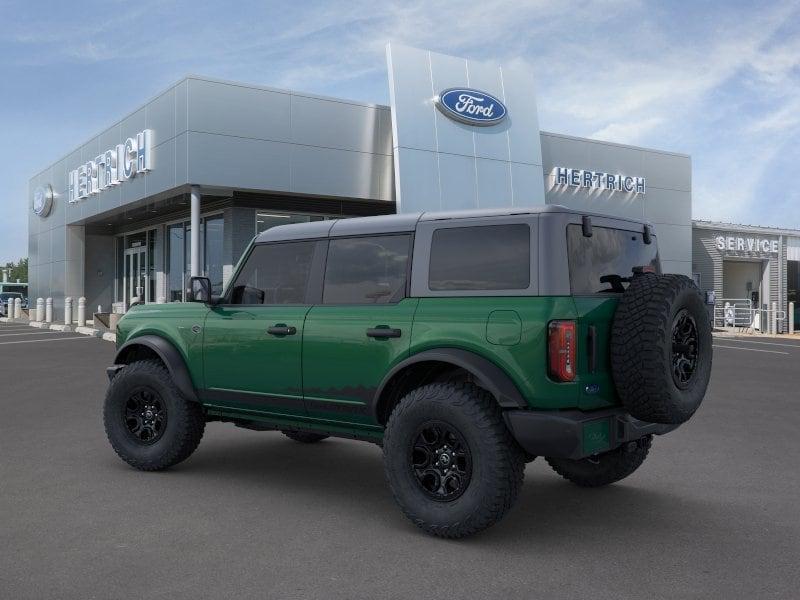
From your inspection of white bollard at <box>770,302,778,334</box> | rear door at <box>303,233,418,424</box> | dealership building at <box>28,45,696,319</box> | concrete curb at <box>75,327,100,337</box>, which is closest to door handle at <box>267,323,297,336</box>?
rear door at <box>303,233,418,424</box>

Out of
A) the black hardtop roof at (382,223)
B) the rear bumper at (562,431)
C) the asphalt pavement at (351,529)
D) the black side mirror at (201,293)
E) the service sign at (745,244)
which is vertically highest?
the service sign at (745,244)

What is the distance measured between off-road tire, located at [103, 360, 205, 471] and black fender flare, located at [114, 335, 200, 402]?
116 mm

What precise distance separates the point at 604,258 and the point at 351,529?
229 centimetres

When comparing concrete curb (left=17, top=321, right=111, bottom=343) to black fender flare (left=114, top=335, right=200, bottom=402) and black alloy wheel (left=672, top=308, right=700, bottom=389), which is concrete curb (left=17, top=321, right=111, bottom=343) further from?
black alloy wheel (left=672, top=308, right=700, bottom=389)

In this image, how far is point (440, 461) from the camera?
467cm

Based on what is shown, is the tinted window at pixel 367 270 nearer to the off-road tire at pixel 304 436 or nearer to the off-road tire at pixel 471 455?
the off-road tire at pixel 471 455

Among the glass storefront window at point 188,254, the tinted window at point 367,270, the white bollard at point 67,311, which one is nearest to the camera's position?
the tinted window at point 367,270

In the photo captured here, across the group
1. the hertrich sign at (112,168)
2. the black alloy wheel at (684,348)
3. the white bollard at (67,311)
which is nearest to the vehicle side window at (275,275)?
the black alloy wheel at (684,348)

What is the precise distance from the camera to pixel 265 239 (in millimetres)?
6031

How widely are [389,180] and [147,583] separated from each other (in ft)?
65.6

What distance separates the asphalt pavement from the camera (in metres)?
3.86

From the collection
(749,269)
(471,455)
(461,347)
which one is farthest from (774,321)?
(471,455)

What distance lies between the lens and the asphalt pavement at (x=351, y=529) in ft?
12.7

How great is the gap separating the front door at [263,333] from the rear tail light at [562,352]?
6.09 ft
